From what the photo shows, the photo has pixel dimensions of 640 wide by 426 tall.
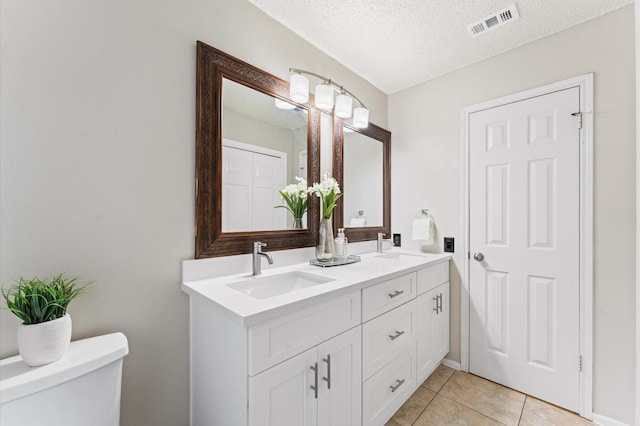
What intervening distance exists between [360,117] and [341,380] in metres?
1.73

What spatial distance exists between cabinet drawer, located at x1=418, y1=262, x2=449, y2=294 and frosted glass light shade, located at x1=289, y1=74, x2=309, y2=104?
1326 millimetres

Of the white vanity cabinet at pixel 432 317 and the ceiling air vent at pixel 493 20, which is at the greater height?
the ceiling air vent at pixel 493 20

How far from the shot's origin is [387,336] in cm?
147

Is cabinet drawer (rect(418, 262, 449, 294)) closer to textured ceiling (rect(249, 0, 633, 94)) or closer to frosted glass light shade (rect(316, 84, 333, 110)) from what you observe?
frosted glass light shade (rect(316, 84, 333, 110))

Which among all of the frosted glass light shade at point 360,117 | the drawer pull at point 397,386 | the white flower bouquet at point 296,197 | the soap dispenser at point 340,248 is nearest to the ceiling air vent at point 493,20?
the frosted glass light shade at point 360,117

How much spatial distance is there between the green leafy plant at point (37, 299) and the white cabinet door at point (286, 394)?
0.64 meters

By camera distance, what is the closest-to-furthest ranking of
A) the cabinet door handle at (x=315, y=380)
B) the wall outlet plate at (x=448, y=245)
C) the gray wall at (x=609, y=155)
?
the cabinet door handle at (x=315, y=380) → the gray wall at (x=609, y=155) → the wall outlet plate at (x=448, y=245)

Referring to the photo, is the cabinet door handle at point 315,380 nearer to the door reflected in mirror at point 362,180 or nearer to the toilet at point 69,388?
the toilet at point 69,388

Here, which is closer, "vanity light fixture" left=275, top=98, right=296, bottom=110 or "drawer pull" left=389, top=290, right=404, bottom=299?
"drawer pull" left=389, top=290, right=404, bottom=299

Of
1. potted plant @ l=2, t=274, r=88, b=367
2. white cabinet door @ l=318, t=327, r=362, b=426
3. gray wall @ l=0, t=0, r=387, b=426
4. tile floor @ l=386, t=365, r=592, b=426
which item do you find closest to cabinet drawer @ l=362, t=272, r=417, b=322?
white cabinet door @ l=318, t=327, r=362, b=426

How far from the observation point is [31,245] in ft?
2.97

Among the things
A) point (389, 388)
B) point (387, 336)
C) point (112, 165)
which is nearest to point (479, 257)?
point (387, 336)

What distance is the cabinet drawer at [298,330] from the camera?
0.90 m

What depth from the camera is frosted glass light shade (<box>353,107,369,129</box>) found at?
2072 mm
